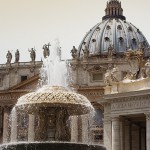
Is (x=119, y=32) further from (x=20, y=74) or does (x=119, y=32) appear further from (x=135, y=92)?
(x=135, y=92)

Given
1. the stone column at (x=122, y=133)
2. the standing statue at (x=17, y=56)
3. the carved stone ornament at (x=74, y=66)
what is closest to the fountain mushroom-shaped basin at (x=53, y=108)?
the stone column at (x=122, y=133)

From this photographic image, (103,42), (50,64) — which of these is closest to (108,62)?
Answer: (103,42)

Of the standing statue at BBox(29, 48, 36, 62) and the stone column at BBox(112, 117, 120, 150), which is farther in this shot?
the standing statue at BBox(29, 48, 36, 62)

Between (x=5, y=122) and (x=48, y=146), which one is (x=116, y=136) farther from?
(x=5, y=122)

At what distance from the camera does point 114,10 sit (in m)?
125

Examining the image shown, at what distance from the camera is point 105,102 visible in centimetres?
3822

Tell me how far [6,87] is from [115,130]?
4757cm

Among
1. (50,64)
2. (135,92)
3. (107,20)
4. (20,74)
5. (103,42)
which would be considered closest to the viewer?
(50,64)

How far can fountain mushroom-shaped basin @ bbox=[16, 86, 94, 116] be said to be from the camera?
74.1 ft

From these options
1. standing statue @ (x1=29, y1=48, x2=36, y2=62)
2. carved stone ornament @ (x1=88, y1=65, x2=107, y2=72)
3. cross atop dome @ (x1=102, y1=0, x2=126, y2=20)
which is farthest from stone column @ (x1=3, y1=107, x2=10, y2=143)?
cross atop dome @ (x1=102, y1=0, x2=126, y2=20)

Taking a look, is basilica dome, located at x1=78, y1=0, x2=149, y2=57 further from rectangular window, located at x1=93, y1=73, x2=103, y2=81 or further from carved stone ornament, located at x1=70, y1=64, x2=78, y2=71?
carved stone ornament, located at x1=70, y1=64, x2=78, y2=71

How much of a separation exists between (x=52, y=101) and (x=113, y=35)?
9190 cm

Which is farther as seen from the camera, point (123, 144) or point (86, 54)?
point (86, 54)

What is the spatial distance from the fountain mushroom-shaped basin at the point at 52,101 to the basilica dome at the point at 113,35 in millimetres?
80535
